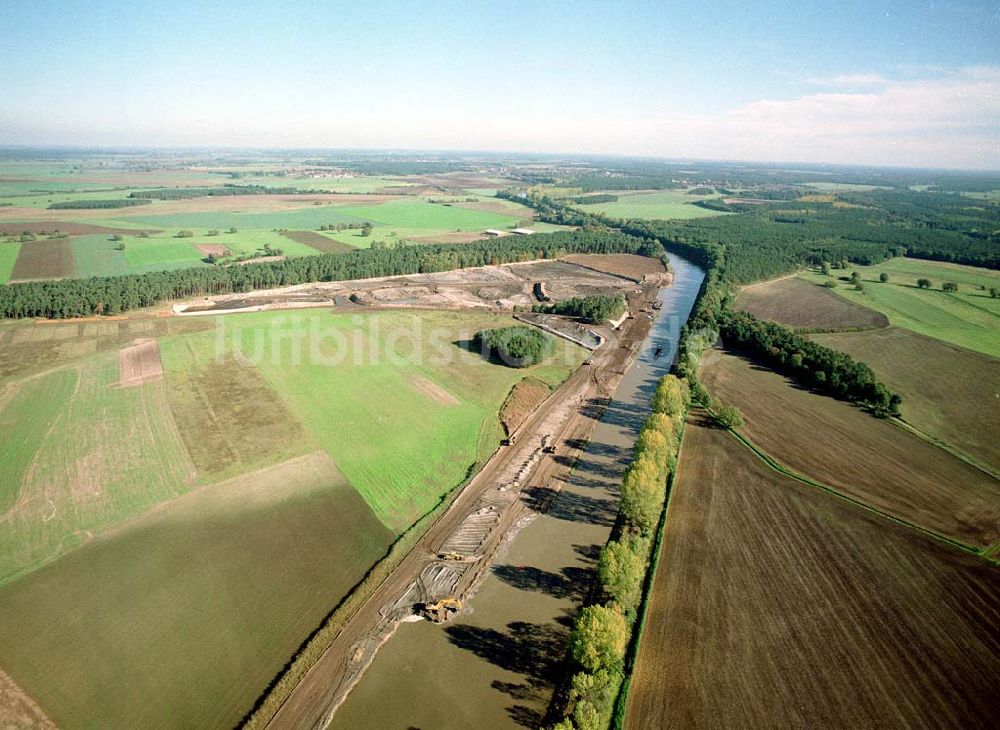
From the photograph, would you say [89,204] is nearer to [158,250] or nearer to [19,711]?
[158,250]

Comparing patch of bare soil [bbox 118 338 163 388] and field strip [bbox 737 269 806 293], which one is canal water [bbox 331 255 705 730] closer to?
patch of bare soil [bbox 118 338 163 388]

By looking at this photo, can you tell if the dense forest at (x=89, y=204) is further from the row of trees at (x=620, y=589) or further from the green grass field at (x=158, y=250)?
the row of trees at (x=620, y=589)

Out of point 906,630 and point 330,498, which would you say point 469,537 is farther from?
point 906,630

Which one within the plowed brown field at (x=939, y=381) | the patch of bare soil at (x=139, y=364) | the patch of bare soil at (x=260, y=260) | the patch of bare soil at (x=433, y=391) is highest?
the patch of bare soil at (x=260, y=260)

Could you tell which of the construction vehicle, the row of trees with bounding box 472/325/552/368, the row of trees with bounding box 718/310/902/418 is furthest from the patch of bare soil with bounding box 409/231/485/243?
the construction vehicle

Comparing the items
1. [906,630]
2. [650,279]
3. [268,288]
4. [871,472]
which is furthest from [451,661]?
[650,279]

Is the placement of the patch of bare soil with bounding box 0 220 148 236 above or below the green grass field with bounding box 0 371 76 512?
above

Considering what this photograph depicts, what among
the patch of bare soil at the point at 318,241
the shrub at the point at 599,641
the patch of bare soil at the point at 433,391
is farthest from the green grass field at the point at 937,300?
the patch of bare soil at the point at 318,241
